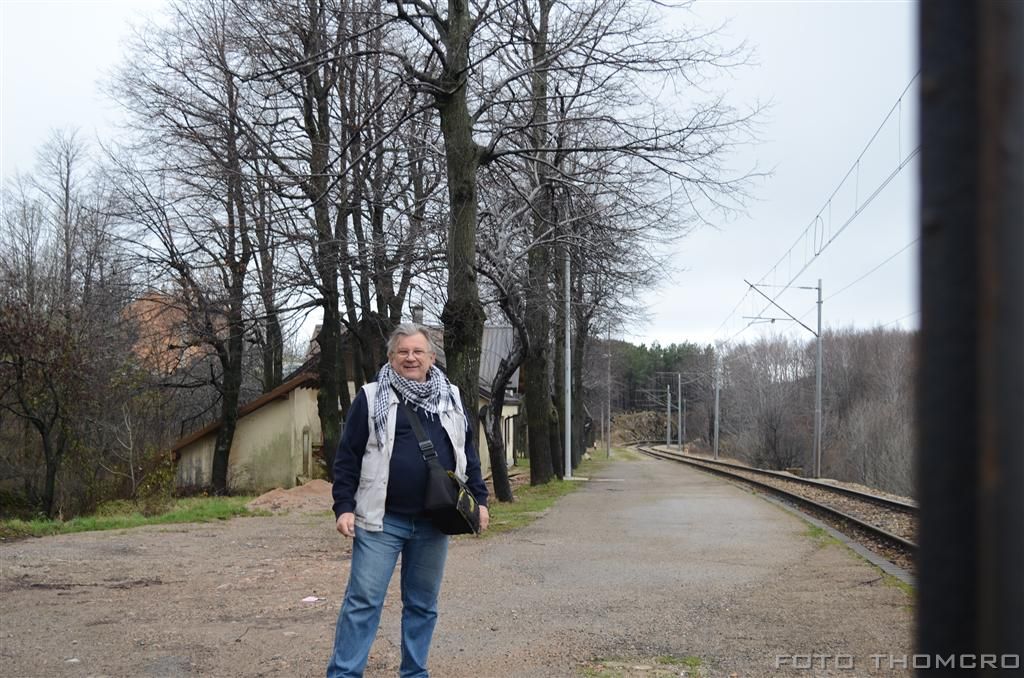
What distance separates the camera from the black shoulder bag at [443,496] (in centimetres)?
487

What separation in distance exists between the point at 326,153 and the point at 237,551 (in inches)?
457

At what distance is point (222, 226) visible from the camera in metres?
23.1

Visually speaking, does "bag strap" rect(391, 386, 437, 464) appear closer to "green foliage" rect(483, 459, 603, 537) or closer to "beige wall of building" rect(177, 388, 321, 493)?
"green foliage" rect(483, 459, 603, 537)

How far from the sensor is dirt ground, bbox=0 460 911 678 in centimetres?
593

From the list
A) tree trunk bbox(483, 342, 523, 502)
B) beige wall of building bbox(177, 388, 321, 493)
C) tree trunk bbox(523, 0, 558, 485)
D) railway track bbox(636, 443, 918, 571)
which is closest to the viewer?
railway track bbox(636, 443, 918, 571)

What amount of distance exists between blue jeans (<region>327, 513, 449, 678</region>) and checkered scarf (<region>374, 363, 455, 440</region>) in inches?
19.6

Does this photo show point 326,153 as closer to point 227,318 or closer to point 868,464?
point 227,318

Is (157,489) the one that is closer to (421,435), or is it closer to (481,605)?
(481,605)

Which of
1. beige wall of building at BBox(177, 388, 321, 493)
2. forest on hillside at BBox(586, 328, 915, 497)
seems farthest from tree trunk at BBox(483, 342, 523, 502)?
forest on hillside at BBox(586, 328, 915, 497)

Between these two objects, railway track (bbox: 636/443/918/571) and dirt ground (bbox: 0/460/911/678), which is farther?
railway track (bbox: 636/443/918/571)

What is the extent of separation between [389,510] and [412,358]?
2.58ft

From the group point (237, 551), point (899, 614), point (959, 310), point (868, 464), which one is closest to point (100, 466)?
point (237, 551)

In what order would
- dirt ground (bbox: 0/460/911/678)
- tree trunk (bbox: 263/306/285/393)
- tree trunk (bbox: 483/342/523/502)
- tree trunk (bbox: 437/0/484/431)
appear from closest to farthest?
dirt ground (bbox: 0/460/911/678) → tree trunk (bbox: 437/0/484/431) → tree trunk (bbox: 483/342/523/502) → tree trunk (bbox: 263/306/285/393)

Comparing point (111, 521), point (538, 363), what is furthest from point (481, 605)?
point (538, 363)
